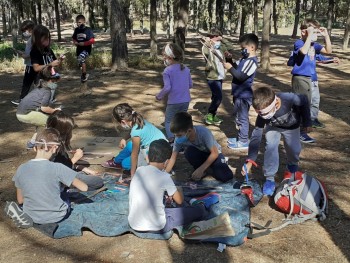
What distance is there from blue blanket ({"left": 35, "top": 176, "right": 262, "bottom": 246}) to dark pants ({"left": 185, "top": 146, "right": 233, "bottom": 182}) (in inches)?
6.1

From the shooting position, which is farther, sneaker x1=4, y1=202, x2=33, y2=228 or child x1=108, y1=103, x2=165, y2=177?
child x1=108, y1=103, x2=165, y2=177

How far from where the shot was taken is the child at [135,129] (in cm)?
448

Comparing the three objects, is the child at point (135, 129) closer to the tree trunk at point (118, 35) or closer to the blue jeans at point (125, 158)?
the blue jeans at point (125, 158)

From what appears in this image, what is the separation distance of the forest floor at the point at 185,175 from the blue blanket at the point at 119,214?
7cm

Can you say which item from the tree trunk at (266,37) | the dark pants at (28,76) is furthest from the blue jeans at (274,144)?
the tree trunk at (266,37)

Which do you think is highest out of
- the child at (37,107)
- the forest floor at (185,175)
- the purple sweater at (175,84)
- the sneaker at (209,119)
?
the purple sweater at (175,84)

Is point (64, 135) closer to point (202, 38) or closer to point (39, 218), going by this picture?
point (39, 218)

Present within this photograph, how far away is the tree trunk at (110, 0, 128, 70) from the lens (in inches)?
494

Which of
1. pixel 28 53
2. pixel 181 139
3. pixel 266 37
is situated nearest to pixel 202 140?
pixel 181 139

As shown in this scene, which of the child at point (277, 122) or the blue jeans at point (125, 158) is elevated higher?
the child at point (277, 122)

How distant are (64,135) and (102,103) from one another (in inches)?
172

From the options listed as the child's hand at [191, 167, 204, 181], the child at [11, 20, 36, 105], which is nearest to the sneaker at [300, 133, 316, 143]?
the child's hand at [191, 167, 204, 181]

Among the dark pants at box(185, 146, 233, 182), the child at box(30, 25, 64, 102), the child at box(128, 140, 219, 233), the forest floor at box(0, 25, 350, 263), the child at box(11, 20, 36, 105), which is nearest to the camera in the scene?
the forest floor at box(0, 25, 350, 263)

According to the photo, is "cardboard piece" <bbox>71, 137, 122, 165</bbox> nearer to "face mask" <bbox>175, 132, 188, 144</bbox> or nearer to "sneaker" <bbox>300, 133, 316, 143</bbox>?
"face mask" <bbox>175, 132, 188, 144</bbox>
